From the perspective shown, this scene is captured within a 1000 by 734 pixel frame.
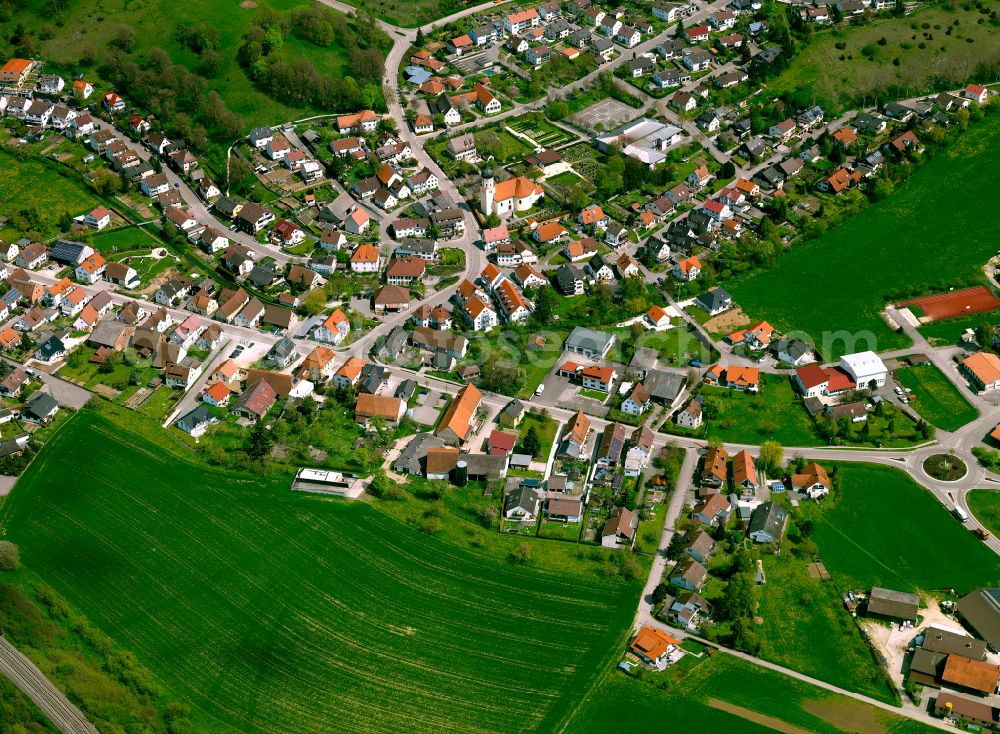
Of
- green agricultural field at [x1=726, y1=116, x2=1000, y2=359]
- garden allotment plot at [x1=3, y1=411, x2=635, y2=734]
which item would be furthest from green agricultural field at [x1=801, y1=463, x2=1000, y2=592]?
green agricultural field at [x1=726, y1=116, x2=1000, y2=359]

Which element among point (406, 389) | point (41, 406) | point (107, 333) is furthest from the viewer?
point (107, 333)

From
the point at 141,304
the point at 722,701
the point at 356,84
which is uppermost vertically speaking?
the point at 356,84

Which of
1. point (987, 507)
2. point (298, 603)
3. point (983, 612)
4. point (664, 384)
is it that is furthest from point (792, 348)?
point (298, 603)

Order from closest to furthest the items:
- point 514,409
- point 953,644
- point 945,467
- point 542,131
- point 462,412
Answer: point 953,644 → point 945,467 → point 462,412 → point 514,409 → point 542,131

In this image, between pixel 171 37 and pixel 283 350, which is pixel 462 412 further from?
pixel 171 37

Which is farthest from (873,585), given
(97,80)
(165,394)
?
(97,80)

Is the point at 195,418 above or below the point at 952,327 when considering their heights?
above

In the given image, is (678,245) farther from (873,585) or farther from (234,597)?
(234,597)
